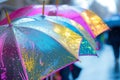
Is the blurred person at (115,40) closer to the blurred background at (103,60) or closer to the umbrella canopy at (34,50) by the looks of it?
the blurred background at (103,60)

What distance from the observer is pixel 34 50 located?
11.2ft

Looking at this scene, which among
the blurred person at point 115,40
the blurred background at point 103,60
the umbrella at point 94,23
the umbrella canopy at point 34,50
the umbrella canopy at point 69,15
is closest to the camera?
the umbrella canopy at point 34,50

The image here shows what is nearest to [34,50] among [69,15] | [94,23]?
[69,15]

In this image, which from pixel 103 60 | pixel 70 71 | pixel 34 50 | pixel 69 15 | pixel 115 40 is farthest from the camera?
pixel 103 60

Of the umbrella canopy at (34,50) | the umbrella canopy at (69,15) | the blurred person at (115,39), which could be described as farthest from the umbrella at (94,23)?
the blurred person at (115,39)

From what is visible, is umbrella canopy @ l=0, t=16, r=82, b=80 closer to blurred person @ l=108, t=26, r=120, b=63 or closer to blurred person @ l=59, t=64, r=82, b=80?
blurred person @ l=59, t=64, r=82, b=80

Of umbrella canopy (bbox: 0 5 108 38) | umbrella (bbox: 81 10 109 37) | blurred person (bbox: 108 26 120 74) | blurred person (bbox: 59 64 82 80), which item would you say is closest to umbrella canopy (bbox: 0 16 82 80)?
blurred person (bbox: 59 64 82 80)

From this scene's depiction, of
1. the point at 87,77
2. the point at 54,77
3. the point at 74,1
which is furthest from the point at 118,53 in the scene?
the point at 74,1

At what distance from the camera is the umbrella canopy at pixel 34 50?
3262 mm

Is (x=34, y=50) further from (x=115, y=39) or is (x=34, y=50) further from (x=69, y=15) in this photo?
(x=115, y=39)

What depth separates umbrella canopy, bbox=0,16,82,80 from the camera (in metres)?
3.26

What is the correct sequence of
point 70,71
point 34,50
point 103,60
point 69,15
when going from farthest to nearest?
point 103,60 → point 69,15 → point 70,71 → point 34,50

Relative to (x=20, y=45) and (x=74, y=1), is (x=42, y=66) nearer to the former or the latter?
(x=20, y=45)

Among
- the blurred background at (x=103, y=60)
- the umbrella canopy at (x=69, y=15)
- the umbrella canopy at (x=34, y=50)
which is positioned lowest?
the blurred background at (x=103, y=60)
